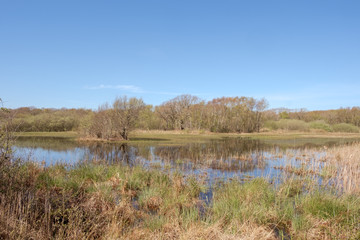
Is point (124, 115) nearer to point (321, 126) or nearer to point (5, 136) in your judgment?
point (5, 136)

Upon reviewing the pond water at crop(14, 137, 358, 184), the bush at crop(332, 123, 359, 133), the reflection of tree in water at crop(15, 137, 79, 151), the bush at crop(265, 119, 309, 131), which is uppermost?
the bush at crop(265, 119, 309, 131)

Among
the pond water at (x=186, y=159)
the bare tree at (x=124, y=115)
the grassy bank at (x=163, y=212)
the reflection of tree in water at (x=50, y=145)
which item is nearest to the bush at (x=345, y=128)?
the pond water at (x=186, y=159)

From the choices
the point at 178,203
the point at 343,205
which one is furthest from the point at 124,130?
the point at 343,205


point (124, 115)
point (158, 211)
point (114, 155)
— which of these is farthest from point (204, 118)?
point (158, 211)

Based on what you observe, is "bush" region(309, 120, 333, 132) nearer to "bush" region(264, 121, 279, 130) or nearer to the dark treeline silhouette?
the dark treeline silhouette

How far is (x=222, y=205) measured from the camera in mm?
6641

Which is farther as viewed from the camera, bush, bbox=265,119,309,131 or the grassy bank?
bush, bbox=265,119,309,131

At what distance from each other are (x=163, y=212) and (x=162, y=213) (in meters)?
0.04

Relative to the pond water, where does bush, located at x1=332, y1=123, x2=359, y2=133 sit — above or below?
above

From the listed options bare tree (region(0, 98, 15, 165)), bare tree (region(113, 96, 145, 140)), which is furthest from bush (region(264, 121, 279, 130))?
bare tree (region(0, 98, 15, 165))

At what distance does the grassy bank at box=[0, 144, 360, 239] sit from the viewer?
190 inches

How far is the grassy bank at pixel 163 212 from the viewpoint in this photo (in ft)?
15.9

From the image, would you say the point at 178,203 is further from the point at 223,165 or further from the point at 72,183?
the point at 223,165

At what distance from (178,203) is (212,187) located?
2.63 m
